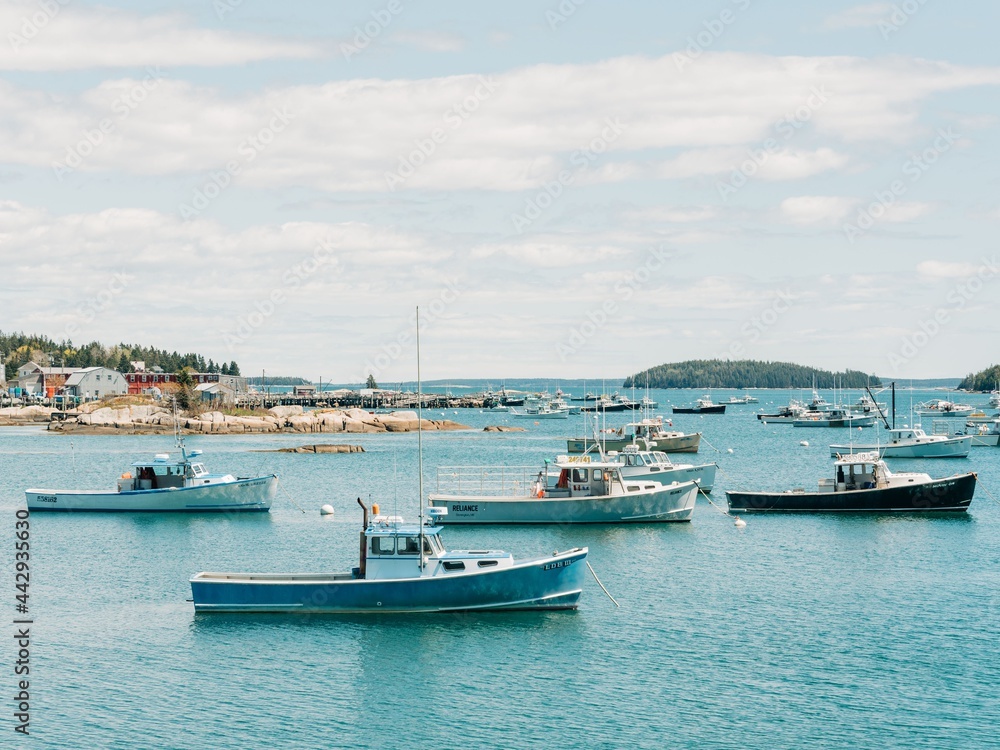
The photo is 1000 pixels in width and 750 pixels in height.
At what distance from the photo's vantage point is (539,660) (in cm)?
3222

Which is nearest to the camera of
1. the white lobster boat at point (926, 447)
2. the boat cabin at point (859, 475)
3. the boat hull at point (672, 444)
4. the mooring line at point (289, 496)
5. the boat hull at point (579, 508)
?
the boat hull at point (579, 508)

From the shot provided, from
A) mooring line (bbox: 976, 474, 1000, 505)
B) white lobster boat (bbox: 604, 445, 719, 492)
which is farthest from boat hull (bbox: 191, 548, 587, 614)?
mooring line (bbox: 976, 474, 1000, 505)

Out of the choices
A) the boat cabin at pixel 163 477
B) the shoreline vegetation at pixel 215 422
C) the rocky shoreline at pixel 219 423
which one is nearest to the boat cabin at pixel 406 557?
the boat cabin at pixel 163 477

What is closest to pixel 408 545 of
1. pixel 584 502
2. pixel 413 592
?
pixel 413 592

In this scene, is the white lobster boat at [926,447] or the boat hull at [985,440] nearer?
the white lobster boat at [926,447]

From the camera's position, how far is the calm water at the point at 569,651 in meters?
27.2

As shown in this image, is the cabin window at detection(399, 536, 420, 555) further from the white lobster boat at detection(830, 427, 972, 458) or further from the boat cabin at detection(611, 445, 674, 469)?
the white lobster boat at detection(830, 427, 972, 458)

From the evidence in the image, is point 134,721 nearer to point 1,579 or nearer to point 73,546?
point 1,579

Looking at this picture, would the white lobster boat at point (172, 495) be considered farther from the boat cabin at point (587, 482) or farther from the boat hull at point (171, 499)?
the boat cabin at point (587, 482)

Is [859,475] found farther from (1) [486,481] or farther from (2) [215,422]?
(2) [215,422]

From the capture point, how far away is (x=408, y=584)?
118 ft

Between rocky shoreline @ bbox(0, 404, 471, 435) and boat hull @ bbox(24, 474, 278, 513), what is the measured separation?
282ft

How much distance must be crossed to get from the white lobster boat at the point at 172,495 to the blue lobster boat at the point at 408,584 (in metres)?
27.8

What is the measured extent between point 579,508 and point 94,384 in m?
157
